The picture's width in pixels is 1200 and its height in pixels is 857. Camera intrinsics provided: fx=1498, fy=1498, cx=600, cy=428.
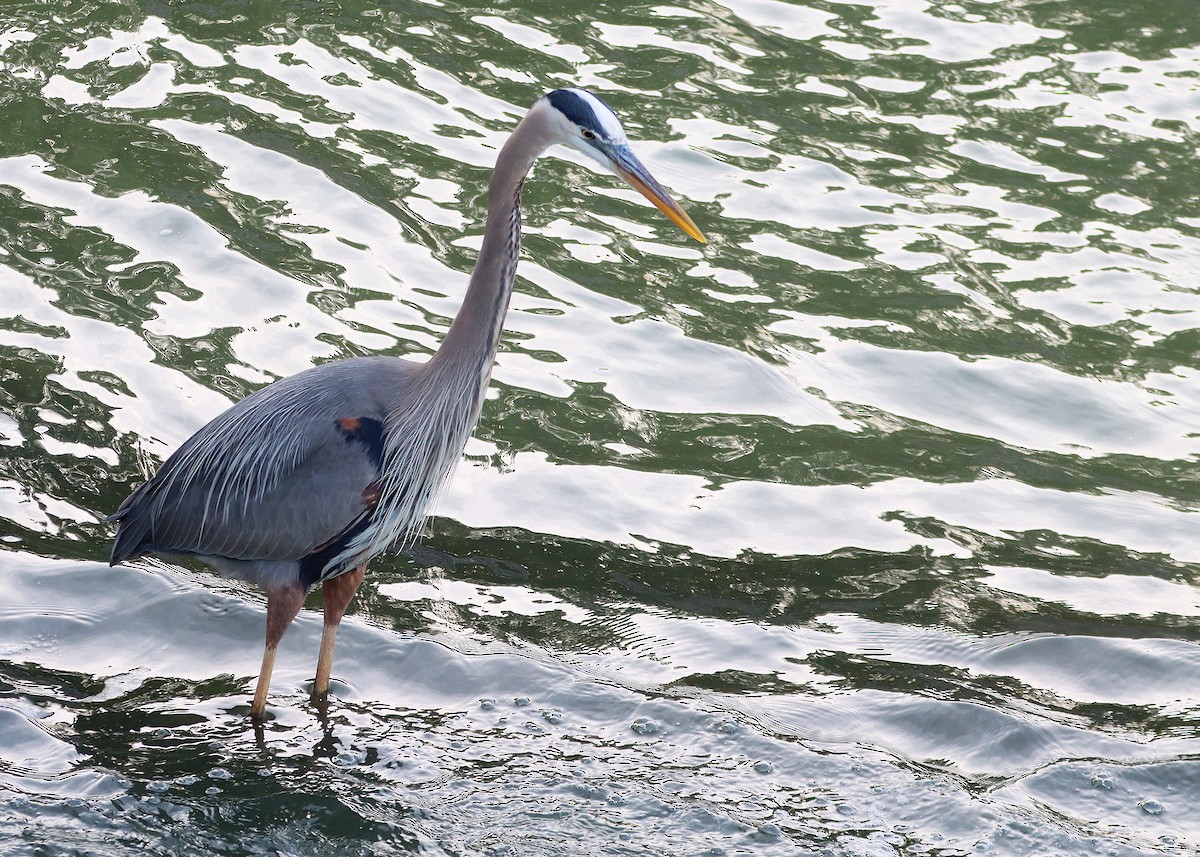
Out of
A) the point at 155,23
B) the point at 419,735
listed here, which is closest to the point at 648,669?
the point at 419,735

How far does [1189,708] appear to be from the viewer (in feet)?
20.5

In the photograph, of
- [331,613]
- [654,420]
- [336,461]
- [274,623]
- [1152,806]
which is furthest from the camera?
[654,420]

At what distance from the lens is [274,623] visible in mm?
5859

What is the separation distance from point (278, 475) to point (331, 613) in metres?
0.61

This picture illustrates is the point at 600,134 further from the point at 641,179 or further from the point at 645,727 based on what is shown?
the point at 645,727

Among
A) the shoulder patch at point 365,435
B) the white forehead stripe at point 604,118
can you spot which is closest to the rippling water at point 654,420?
the shoulder patch at point 365,435

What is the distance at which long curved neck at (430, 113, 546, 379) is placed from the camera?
229 inches

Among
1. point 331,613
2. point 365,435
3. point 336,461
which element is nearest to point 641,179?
point 365,435

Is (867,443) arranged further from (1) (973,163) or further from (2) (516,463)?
(1) (973,163)

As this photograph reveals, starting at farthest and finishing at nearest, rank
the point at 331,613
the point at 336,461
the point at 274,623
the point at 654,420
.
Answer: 1. the point at 654,420
2. the point at 331,613
3. the point at 336,461
4. the point at 274,623

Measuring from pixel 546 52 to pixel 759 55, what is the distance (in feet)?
5.37

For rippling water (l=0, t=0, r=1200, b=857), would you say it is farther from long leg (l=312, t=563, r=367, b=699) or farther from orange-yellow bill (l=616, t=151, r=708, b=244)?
orange-yellow bill (l=616, t=151, r=708, b=244)

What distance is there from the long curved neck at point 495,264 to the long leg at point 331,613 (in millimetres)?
940

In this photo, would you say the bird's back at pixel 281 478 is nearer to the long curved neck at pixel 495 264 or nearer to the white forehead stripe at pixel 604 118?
the long curved neck at pixel 495 264
